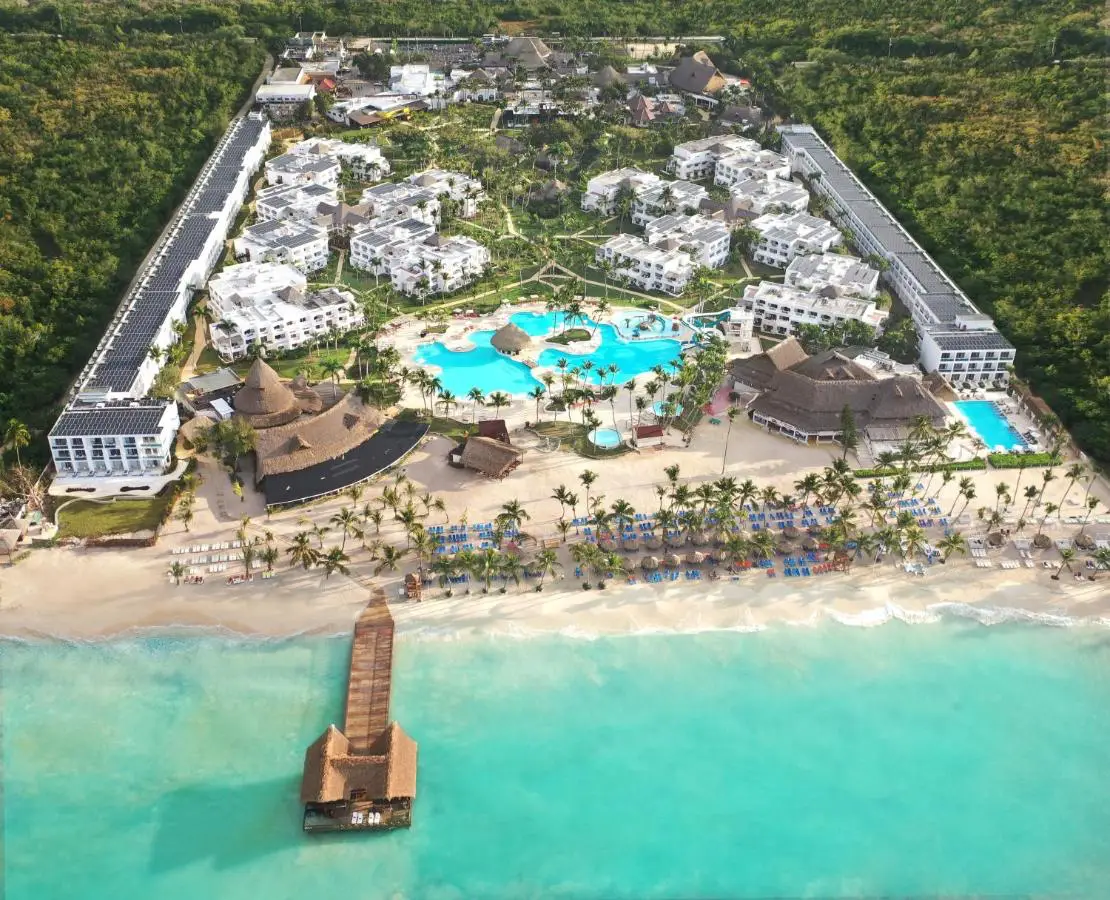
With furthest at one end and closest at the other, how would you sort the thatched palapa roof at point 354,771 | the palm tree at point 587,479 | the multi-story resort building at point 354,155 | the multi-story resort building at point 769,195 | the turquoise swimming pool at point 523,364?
the multi-story resort building at point 354,155
the multi-story resort building at point 769,195
the turquoise swimming pool at point 523,364
the palm tree at point 587,479
the thatched palapa roof at point 354,771

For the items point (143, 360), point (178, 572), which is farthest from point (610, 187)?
point (178, 572)

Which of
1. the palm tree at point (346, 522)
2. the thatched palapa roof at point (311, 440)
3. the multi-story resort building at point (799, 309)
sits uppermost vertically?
the multi-story resort building at point (799, 309)

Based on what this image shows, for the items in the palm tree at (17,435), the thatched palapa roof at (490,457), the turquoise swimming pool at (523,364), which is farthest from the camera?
the turquoise swimming pool at (523,364)

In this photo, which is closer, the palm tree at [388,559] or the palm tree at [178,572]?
the palm tree at [178,572]

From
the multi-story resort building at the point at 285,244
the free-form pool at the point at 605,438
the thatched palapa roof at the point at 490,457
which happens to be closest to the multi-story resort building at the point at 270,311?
the multi-story resort building at the point at 285,244

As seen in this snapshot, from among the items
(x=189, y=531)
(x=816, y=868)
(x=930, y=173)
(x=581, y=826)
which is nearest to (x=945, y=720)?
(x=816, y=868)

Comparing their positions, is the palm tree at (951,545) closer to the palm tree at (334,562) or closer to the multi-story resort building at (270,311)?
the palm tree at (334,562)

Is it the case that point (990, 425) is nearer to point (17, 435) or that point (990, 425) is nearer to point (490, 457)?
point (490, 457)

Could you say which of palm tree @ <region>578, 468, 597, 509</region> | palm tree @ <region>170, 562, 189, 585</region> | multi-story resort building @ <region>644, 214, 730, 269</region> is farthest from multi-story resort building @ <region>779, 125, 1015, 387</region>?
palm tree @ <region>170, 562, 189, 585</region>
